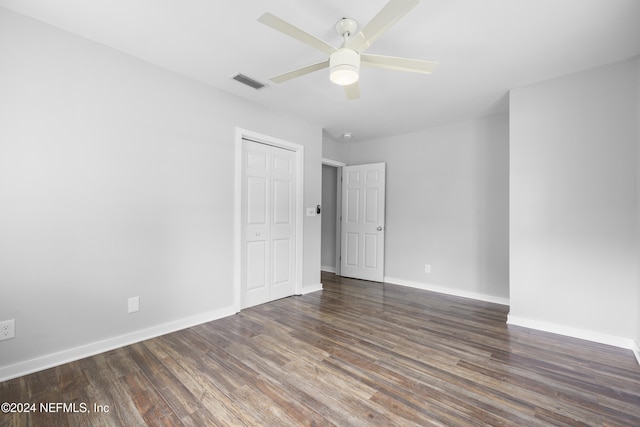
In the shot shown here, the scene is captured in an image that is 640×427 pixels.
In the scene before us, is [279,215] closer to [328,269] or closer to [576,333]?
[328,269]

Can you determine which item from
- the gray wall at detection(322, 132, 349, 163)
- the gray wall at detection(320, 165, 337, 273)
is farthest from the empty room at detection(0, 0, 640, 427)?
the gray wall at detection(320, 165, 337, 273)

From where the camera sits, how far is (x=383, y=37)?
2252 mm

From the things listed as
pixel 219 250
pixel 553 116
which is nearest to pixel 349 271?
pixel 219 250

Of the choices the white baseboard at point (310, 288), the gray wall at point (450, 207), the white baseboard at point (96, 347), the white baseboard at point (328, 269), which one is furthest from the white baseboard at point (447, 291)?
the white baseboard at point (96, 347)

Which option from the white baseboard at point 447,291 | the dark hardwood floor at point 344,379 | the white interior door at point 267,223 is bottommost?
the dark hardwood floor at point 344,379

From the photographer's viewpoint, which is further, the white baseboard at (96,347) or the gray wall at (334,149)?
the gray wall at (334,149)

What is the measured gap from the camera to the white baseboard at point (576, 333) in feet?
8.58

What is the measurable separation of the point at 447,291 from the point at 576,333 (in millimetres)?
1673

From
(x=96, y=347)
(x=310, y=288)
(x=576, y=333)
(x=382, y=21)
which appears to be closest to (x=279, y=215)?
(x=310, y=288)

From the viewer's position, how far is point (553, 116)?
297 cm

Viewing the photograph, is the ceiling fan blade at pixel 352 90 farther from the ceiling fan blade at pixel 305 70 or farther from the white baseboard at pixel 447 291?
the white baseboard at pixel 447 291

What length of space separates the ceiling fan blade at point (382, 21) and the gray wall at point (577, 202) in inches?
88.0

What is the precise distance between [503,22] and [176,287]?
3540 millimetres

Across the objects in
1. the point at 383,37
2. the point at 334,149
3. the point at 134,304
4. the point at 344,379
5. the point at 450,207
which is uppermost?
the point at 383,37
